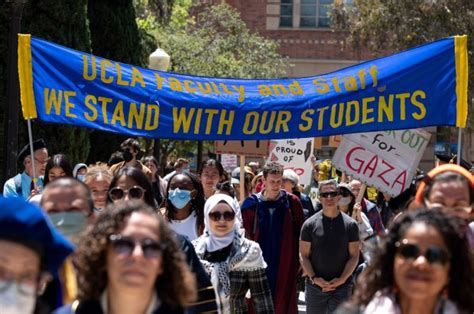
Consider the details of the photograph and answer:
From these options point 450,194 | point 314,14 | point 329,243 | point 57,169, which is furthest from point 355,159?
point 314,14

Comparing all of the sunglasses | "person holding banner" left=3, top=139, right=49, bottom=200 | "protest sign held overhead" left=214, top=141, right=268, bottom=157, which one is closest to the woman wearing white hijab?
the sunglasses

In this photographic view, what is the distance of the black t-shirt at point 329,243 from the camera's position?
10.2m

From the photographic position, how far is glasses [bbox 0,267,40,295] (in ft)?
11.8

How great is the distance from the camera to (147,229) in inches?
160

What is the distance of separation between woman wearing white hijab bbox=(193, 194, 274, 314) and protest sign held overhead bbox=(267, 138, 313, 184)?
356 inches

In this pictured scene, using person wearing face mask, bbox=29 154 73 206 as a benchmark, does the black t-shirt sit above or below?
below

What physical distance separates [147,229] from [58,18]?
16800 millimetres

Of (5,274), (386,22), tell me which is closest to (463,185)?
(5,274)

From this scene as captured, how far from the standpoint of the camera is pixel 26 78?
9.48 m

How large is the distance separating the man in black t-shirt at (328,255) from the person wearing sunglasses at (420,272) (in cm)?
597

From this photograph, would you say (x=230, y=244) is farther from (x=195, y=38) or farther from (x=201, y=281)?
(x=195, y=38)

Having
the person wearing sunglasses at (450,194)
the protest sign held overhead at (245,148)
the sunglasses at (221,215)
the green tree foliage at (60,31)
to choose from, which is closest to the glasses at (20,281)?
the person wearing sunglasses at (450,194)

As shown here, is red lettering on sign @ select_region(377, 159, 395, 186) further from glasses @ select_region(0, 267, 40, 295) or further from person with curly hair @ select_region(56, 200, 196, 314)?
glasses @ select_region(0, 267, 40, 295)

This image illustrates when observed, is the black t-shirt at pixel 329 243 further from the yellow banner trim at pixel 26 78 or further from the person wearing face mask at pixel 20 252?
the person wearing face mask at pixel 20 252
